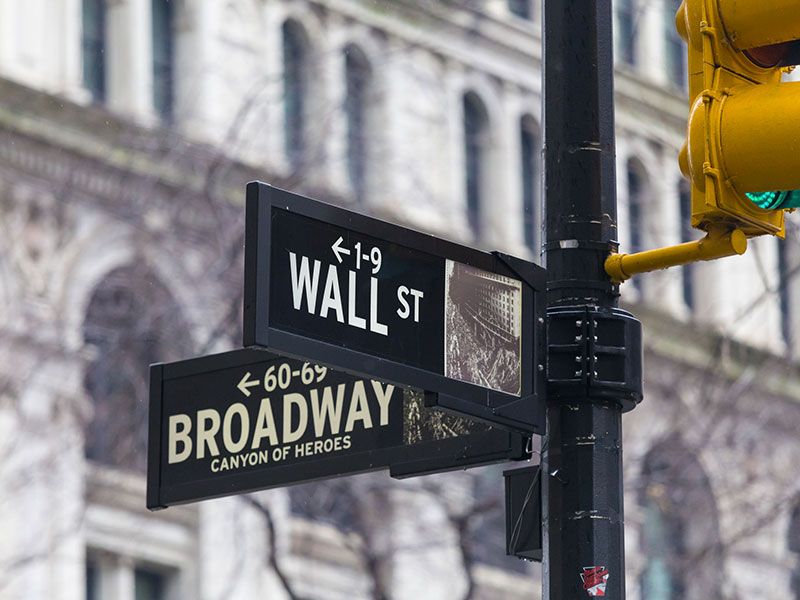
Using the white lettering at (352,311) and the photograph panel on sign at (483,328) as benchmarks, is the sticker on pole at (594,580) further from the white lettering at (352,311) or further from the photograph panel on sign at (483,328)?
the white lettering at (352,311)

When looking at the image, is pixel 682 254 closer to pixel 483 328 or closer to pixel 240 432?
pixel 483 328

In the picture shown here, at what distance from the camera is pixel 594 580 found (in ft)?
18.3

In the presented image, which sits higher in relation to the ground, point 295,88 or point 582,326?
point 295,88

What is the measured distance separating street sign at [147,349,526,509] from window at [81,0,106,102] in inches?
832

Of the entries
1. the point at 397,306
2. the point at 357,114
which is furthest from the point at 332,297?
the point at 357,114

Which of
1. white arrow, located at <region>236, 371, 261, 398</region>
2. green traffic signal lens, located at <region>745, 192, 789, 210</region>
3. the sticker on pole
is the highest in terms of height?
green traffic signal lens, located at <region>745, 192, 789, 210</region>

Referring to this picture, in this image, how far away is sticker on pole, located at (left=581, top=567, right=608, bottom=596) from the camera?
5555 mm

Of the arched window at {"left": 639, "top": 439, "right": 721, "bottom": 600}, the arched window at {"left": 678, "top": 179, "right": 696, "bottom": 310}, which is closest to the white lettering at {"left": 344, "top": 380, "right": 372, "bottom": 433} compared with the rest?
the arched window at {"left": 678, "top": 179, "right": 696, "bottom": 310}

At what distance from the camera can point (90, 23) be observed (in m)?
27.6

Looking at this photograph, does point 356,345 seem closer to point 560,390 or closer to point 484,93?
point 560,390

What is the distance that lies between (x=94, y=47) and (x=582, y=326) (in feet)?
73.9

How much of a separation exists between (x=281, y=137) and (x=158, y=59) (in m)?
2.59

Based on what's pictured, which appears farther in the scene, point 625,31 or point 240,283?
point 625,31

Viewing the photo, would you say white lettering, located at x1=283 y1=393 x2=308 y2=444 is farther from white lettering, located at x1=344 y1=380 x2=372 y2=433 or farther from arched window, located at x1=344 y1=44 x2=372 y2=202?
arched window, located at x1=344 y1=44 x2=372 y2=202
